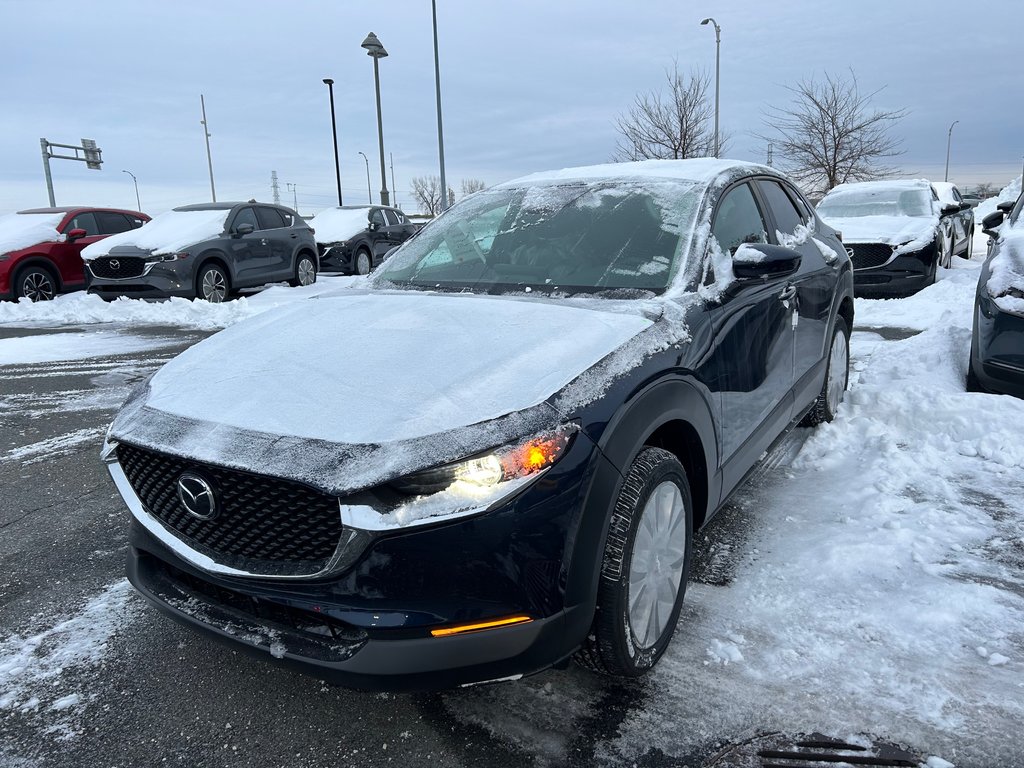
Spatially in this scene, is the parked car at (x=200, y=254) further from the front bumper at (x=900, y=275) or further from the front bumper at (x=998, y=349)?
the front bumper at (x=998, y=349)

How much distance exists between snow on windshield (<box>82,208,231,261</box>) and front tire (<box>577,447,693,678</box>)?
10.8m

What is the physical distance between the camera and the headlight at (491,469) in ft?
5.82

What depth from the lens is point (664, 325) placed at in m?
2.44

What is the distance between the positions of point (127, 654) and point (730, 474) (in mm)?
2329

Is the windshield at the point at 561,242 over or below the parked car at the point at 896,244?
over

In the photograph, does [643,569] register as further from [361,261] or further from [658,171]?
[361,261]

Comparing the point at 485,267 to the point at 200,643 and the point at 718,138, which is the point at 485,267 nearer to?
the point at 200,643

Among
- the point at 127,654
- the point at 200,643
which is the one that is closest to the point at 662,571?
the point at 200,643

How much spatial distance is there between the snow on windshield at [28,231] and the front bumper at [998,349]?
1345 cm

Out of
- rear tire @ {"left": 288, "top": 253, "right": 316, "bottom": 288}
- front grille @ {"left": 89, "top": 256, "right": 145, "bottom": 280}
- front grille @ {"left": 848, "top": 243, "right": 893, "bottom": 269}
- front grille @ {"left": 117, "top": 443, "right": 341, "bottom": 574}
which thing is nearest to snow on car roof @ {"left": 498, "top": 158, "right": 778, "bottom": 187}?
front grille @ {"left": 117, "top": 443, "right": 341, "bottom": 574}

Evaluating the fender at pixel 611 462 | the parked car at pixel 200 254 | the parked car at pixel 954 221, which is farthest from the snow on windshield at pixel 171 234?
the parked car at pixel 954 221

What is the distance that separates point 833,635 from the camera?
2.50 meters

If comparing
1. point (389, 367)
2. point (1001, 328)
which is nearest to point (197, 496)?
point (389, 367)

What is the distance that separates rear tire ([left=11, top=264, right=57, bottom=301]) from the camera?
12.0 m
